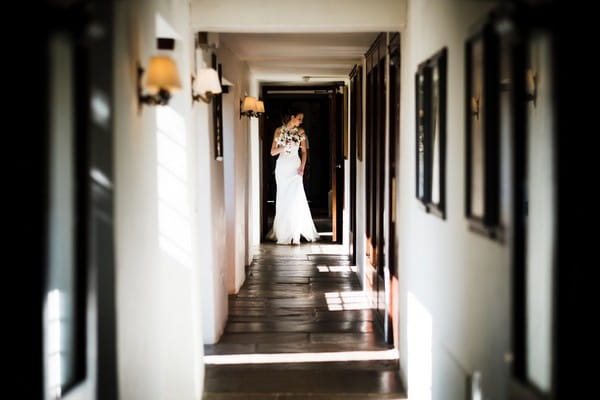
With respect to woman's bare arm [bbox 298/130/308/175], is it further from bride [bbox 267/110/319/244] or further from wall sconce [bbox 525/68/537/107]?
wall sconce [bbox 525/68/537/107]

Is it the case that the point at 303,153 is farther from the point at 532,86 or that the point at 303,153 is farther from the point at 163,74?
the point at 163,74

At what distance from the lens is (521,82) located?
253 centimetres

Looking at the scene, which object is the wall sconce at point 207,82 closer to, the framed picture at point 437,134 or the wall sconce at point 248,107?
the framed picture at point 437,134

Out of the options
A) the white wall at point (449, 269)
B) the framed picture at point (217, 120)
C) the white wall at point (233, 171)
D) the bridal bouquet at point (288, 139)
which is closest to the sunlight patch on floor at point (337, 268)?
the white wall at point (233, 171)

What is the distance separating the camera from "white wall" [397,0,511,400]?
308cm

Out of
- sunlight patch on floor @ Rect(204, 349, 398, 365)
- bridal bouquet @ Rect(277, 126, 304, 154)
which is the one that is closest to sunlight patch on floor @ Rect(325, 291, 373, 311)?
sunlight patch on floor @ Rect(204, 349, 398, 365)

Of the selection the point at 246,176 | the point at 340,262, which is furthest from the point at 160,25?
the point at 340,262

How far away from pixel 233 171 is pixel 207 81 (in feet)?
12.8

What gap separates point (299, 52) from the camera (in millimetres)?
8852

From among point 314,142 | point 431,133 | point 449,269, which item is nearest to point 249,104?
point 431,133

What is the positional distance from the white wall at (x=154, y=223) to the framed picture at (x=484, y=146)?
4.73ft

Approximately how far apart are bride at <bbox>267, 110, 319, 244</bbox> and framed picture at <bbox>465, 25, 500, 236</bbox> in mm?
9203

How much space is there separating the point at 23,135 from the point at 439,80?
2413mm

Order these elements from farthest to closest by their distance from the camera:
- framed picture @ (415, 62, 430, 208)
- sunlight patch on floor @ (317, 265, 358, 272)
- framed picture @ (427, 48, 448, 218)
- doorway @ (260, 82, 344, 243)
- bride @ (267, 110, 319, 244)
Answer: doorway @ (260, 82, 344, 243)
bride @ (267, 110, 319, 244)
sunlight patch on floor @ (317, 265, 358, 272)
framed picture @ (415, 62, 430, 208)
framed picture @ (427, 48, 448, 218)
